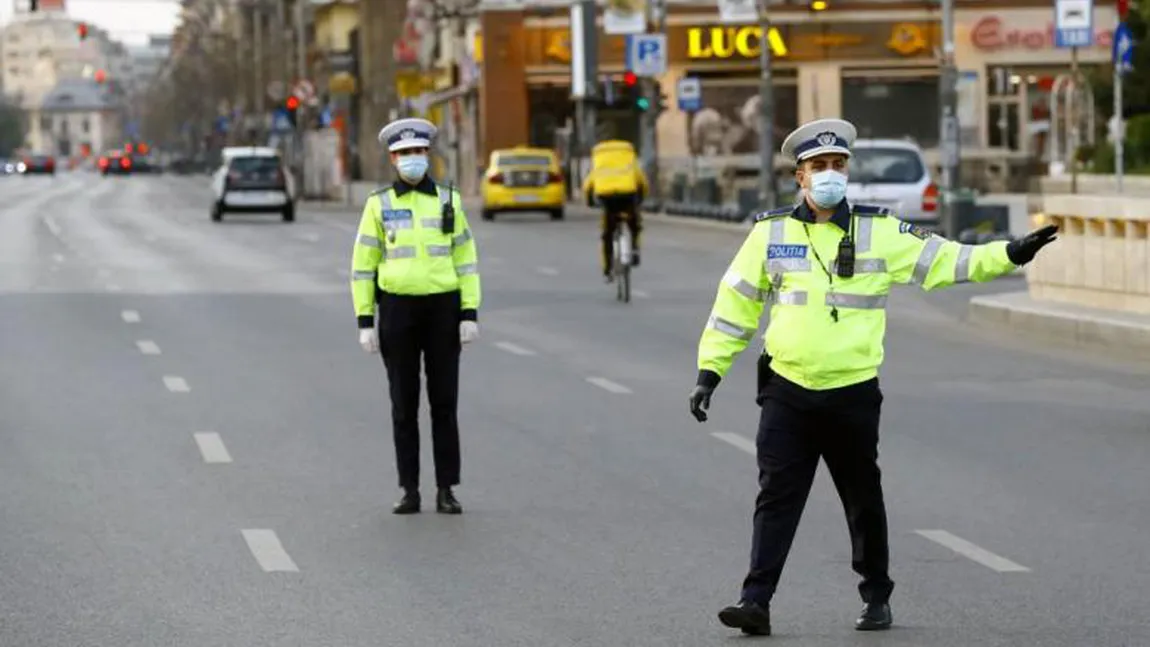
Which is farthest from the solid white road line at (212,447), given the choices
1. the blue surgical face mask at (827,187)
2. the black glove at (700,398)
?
the blue surgical face mask at (827,187)

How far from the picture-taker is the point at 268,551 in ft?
39.0

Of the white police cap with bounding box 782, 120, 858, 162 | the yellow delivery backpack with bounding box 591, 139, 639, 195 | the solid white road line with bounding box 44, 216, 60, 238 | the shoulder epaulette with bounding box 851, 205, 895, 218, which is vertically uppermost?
the white police cap with bounding box 782, 120, 858, 162

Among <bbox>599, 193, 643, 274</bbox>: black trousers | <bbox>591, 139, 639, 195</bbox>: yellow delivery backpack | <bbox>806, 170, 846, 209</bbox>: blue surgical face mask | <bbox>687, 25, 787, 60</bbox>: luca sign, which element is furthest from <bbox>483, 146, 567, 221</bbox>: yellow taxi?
<bbox>806, 170, 846, 209</bbox>: blue surgical face mask

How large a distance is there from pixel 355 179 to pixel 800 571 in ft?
350

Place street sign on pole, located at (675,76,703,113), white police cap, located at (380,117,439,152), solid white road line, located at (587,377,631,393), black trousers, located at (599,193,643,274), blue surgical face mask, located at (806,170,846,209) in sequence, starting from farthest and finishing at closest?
street sign on pole, located at (675,76,703,113)
black trousers, located at (599,193,643,274)
solid white road line, located at (587,377,631,393)
white police cap, located at (380,117,439,152)
blue surgical face mask, located at (806,170,846,209)

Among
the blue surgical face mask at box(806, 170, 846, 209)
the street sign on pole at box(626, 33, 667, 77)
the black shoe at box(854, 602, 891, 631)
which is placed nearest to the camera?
the blue surgical face mask at box(806, 170, 846, 209)

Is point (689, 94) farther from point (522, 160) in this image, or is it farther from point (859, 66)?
point (859, 66)

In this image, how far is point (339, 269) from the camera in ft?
125

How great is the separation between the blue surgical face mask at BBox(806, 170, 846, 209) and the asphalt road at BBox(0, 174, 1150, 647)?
1419 millimetres

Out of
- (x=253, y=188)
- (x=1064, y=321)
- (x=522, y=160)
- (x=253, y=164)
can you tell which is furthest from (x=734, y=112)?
(x=1064, y=321)

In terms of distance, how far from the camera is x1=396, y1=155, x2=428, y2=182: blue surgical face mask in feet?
42.7

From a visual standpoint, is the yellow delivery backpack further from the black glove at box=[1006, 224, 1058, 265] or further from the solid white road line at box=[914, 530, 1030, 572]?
the black glove at box=[1006, 224, 1058, 265]

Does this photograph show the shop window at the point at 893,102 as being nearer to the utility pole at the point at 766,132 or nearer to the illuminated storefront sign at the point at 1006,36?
the illuminated storefront sign at the point at 1006,36

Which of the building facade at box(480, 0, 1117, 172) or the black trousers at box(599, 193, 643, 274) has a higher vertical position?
the building facade at box(480, 0, 1117, 172)
